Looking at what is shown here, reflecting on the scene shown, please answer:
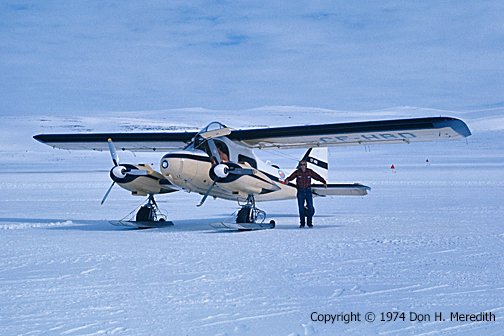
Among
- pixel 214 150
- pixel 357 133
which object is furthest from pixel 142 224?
pixel 357 133

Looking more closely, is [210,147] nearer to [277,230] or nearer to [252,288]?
[277,230]

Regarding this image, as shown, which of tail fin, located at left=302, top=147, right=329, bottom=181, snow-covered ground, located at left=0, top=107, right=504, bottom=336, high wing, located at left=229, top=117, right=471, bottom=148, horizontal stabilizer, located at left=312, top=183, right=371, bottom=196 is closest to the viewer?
snow-covered ground, located at left=0, top=107, right=504, bottom=336

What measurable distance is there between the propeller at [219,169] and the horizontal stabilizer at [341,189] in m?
2.86

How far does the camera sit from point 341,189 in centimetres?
1758

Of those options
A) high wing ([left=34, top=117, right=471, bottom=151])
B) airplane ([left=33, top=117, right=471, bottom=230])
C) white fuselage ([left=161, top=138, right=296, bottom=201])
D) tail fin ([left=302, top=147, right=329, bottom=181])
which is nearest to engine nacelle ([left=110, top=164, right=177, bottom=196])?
airplane ([left=33, top=117, right=471, bottom=230])

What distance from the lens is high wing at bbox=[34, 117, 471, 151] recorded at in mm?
14300

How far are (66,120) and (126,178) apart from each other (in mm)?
115104

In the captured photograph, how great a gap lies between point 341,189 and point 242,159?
2899 millimetres

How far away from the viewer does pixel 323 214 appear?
19594 millimetres

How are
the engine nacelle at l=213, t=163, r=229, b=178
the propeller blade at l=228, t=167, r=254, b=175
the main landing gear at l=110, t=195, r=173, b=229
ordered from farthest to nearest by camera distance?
the main landing gear at l=110, t=195, r=173, b=229, the propeller blade at l=228, t=167, r=254, b=175, the engine nacelle at l=213, t=163, r=229, b=178

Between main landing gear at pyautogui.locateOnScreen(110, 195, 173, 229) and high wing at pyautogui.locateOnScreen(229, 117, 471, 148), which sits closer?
high wing at pyautogui.locateOnScreen(229, 117, 471, 148)

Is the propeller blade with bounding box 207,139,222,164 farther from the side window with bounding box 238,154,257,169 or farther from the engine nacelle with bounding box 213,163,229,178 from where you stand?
the side window with bounding box 238,154,257,169

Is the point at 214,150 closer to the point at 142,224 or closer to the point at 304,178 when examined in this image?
the point at 304,178

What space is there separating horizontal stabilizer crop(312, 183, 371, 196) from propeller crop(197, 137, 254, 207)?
2.86 meters
